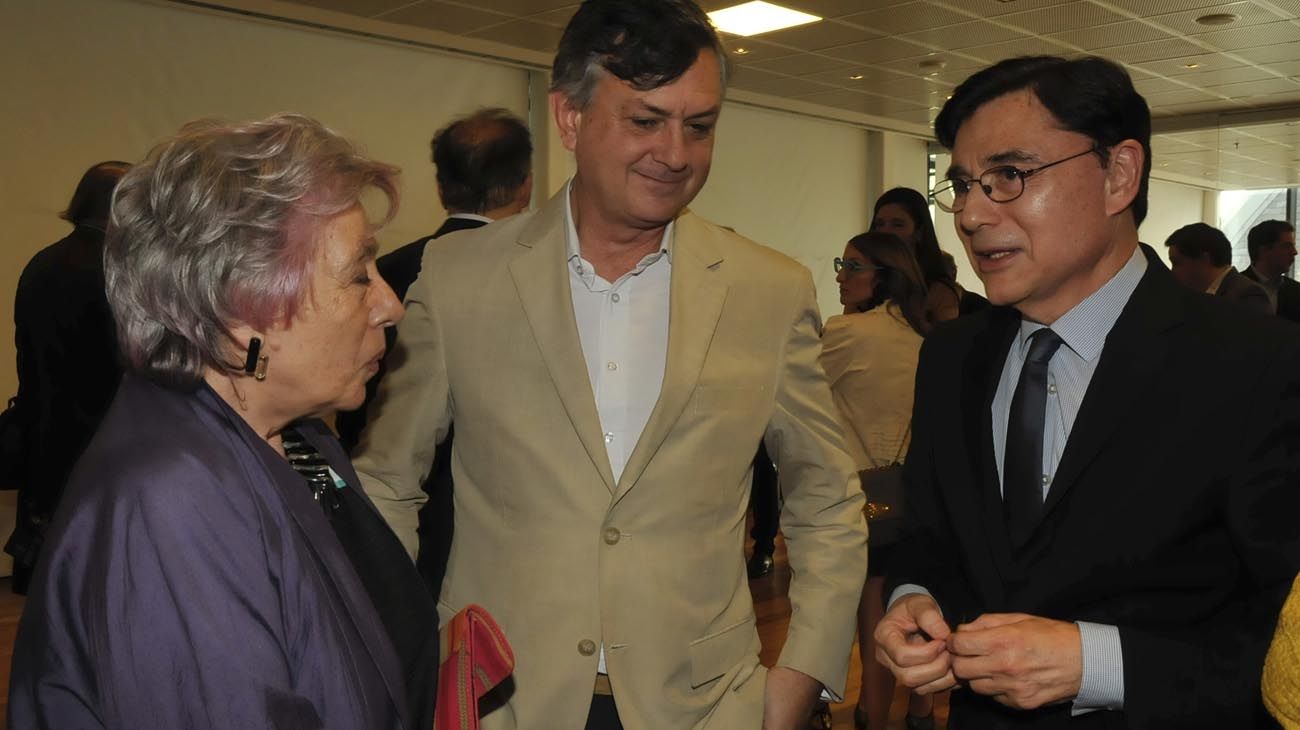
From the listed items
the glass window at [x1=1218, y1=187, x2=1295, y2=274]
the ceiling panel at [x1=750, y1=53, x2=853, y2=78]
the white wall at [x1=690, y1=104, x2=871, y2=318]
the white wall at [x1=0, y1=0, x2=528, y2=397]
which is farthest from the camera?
the glass window at [x1=1218, y1=187, x2=1295, y2=274]

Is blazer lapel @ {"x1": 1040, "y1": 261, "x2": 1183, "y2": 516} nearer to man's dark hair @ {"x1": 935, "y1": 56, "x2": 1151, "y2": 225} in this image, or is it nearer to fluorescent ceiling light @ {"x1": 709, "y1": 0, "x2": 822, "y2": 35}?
man's dark hair @ {"x1": 935, "y1": 56, "x2": 1151, "y2": 225}

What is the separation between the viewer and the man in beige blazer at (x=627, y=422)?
1.68 meters

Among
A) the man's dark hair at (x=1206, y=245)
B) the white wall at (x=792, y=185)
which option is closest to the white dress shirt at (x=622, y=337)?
the man's dark hair at (x=1206, y=245)

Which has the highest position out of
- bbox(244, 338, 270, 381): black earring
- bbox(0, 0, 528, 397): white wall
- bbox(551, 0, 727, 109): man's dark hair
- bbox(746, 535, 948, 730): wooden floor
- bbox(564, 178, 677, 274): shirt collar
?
bbox(0, 0, 528, 397): white wall

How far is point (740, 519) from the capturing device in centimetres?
183

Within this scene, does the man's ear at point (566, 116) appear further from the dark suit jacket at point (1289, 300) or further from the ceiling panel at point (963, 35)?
the ceiling panel at point (963, 35)

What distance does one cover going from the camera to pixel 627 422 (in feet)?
5.77

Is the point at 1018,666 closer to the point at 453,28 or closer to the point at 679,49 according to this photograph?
the point at 679,49

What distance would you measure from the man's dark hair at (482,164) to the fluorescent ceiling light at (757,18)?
15.6 ft

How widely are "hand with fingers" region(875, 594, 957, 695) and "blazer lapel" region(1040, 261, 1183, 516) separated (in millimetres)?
236

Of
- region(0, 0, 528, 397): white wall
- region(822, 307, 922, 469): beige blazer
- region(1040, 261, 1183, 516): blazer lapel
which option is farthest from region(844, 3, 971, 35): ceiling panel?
region(1040, 261, 1183, 516): blazer lapel

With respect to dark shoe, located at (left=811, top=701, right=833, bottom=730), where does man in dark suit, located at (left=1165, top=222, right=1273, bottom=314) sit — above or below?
above

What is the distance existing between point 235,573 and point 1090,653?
42.9 inches

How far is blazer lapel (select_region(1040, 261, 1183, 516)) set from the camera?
150 centimetres
